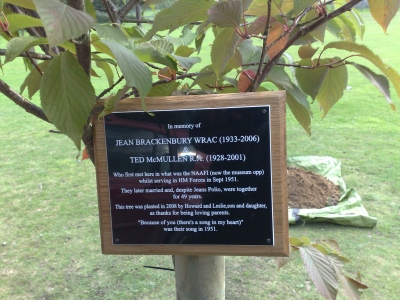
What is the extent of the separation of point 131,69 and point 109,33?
136mm

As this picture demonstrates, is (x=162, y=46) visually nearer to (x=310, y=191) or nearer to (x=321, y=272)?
(x=321, y=272)

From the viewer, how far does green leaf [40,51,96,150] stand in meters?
0.50

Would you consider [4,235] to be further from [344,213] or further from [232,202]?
[232,202]

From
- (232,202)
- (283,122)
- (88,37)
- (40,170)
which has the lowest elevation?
(40,170)

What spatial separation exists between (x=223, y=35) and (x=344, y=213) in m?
2.13

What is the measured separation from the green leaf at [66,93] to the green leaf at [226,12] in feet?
0.54

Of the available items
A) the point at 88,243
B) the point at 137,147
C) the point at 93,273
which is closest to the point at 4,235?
the point at 88,243

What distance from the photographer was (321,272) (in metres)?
0.70

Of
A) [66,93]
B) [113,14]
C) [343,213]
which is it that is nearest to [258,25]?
[66,93]

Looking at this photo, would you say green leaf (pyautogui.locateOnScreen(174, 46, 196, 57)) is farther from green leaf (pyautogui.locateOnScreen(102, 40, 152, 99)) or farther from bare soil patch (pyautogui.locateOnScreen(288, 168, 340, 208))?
bare soil patch (pyautogui.locateOnScreen(288, 168, 340, 208))

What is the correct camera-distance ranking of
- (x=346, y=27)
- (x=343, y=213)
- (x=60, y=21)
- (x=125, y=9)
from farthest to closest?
1. (x=343, y=213)
2. (x=125, y=9)
3. (x=346, y=27)
4. (x=60, y=21)

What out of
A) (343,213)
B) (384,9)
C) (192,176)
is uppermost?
(384,9)

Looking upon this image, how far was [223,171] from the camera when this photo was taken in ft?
2.05

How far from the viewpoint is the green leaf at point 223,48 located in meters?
0.57
